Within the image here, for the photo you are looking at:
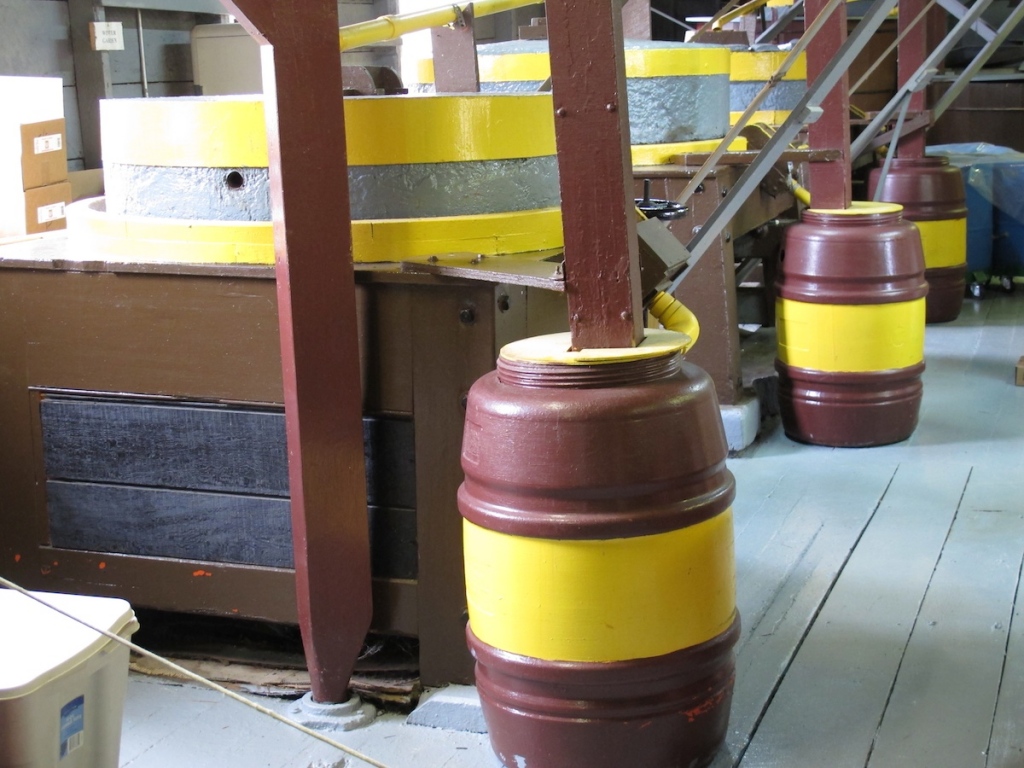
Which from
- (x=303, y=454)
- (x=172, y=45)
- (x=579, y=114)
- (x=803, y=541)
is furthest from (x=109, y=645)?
(x=172, y=45)

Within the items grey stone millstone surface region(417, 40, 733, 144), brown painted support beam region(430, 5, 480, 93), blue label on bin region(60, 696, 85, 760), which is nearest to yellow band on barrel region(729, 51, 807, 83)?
grey stone millstone surface region(417, 40, 733, 144)

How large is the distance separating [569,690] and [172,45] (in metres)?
5.27

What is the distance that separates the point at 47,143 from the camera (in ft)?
14.5

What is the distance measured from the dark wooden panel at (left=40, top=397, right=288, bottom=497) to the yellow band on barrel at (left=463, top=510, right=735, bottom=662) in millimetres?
752

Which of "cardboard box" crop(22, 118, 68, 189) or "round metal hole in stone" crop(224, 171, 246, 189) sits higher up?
"cardboard box" crop(22, 118, 68, 189)

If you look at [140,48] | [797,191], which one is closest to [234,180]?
[797,191]

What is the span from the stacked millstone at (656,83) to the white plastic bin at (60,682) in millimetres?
2989

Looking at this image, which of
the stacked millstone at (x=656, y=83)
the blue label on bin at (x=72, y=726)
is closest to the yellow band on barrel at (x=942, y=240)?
the stacked millstone at (x=656, y=83)

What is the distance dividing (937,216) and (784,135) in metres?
3.77

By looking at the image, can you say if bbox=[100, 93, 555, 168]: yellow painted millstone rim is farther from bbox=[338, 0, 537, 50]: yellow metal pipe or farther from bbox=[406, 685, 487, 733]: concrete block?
bbox=[406, 685, 487, 733]: concrete block

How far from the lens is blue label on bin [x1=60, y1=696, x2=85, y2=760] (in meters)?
2.03

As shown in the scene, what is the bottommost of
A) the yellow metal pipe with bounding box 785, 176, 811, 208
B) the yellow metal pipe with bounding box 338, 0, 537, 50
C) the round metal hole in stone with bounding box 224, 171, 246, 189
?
the yellow metal pipe with bounding box 785, 176, 811, 208

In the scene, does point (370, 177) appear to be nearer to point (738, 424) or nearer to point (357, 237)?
point (357, 237)

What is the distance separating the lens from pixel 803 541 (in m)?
3.76
